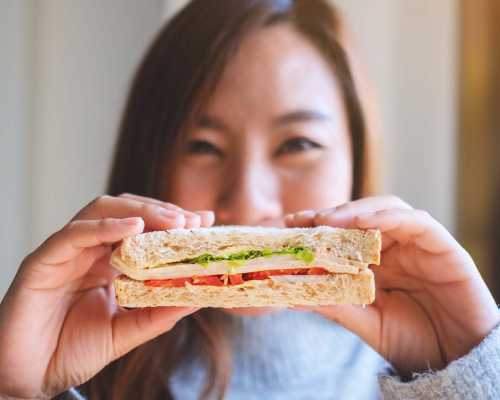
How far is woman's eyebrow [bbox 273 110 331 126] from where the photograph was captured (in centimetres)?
132

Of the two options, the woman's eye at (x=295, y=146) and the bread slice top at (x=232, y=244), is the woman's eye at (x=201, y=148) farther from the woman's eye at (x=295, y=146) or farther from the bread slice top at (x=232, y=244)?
the bread slice top at (x=232, y=244)

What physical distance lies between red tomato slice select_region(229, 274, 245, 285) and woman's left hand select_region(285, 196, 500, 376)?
6.8 inches

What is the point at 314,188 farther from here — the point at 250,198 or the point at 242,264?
the point at 242,264

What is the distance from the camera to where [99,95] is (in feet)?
6.32

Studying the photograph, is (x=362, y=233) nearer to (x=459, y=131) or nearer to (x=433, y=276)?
(x=433, y=276)

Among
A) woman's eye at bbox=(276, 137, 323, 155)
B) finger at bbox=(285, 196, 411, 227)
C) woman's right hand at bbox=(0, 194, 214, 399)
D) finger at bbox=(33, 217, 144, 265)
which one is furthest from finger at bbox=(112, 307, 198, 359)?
woman's eye at bbox=(276, 137, 323, 155)

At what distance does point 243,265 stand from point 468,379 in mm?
463

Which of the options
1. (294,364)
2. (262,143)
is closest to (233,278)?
(262,143)

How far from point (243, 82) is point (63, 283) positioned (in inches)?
24.2

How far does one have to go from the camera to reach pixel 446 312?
1096 millimetres

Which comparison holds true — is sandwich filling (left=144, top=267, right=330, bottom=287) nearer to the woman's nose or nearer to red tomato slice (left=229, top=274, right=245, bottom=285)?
red tomato slice (left=229, top=274, right=245, bottom=285)

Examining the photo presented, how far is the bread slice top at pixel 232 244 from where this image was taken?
0.84 metres

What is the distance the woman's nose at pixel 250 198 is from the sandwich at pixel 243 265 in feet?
1.35

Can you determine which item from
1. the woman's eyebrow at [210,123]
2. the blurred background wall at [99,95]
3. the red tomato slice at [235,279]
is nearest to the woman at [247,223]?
the woman's eyebrow at [210,123]
